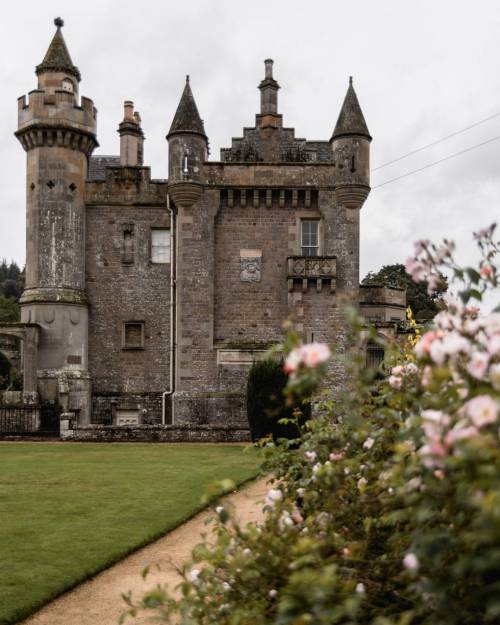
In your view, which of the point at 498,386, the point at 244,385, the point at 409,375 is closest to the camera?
the point at 498,386

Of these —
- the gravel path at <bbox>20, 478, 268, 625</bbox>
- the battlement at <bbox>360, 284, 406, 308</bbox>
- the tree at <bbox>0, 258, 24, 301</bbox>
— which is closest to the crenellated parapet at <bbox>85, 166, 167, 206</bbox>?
the battlement at <bbox>360, 284, 406, 308</bbox>

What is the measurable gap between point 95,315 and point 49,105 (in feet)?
26.6

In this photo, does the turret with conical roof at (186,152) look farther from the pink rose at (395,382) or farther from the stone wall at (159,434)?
the pink rose at (395,382)

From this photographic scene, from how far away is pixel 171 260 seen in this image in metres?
28.7

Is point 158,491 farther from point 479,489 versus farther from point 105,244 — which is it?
point 105,244

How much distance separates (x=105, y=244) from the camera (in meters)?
28.7

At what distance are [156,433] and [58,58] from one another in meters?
15.3

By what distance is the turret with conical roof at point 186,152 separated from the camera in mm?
27062

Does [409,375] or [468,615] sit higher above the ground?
[409,375]

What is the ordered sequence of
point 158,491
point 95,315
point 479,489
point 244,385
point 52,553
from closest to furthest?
point 479,489, point 52,553, point 158,491, point 244,385, point 95,315

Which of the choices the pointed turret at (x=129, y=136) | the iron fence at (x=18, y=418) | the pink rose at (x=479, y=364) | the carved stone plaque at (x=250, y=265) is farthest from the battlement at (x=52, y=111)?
the pink rose at (x=479, y=364)

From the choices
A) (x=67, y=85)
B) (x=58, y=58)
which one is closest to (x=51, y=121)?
(x=67, y=85)

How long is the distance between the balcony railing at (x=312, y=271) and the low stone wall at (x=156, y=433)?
620cm

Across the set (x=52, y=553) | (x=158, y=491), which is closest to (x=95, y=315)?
(x=158, y=491)
